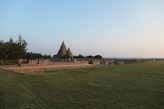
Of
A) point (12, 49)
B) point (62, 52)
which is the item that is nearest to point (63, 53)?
point (62, 52)

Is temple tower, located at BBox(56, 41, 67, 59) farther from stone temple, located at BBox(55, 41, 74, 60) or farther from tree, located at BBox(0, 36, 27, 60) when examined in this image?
tree, located at BBox(0, 36, 27, 60)

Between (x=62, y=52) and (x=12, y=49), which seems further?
(x=62, y=52)

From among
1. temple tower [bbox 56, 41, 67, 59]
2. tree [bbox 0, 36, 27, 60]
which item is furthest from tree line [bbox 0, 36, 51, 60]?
temple tower [bbox 56, 41, 67, 59]

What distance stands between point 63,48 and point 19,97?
4374 cm

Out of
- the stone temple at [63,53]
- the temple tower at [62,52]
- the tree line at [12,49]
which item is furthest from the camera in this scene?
the temple tower at [62,52]

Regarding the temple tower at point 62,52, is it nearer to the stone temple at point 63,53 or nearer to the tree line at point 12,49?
the stone temple at point 63,53

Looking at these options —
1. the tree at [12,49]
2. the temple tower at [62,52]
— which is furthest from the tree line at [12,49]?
the temple tower at [62,52]

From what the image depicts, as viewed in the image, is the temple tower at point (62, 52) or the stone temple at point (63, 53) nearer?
the stone temple at point (63, 53)

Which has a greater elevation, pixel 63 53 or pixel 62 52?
pixel 62 52

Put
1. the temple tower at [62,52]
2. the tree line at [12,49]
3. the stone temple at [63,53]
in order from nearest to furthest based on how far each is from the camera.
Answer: the tree line at [12,49]
the stone temple at [63,53]
the temple tower at [62,52]

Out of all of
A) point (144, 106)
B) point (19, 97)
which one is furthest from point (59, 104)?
point (144, 106)

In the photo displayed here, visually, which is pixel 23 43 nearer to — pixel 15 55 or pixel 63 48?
pixel 15 55

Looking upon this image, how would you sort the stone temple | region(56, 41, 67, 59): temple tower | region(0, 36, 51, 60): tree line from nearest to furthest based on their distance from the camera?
region(0, 36, 51, 60): tree line → the stone temple → region(56, 41, 67, 59): temple tower

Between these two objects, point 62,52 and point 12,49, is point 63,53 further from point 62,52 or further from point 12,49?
point 12,49
